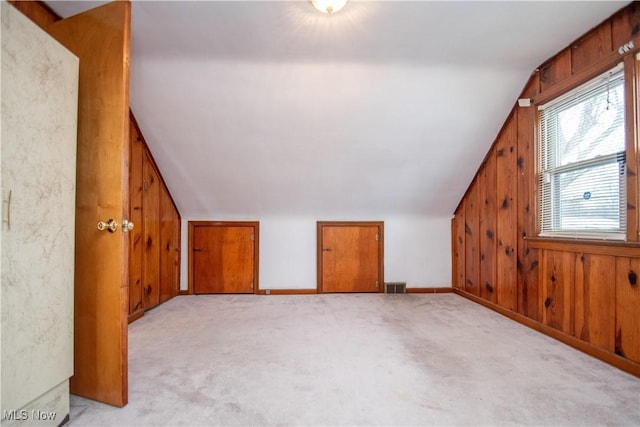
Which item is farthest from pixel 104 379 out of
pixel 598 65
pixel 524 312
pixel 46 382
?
pixel 598 65

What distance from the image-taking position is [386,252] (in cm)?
365

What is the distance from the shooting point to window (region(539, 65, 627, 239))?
5.85ft

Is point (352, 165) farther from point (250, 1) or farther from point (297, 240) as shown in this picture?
point (250, 1)

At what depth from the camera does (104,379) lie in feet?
4.35

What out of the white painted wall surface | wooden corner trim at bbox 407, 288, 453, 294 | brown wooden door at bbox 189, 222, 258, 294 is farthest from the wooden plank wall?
the white painted wall surface

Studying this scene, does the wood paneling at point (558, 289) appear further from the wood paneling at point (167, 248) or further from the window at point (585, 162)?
the wood paneling at point (167, 248)

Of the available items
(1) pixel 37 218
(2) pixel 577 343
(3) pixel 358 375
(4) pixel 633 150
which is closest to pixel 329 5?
(1) pixel 37 218

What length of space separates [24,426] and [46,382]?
0.15 m

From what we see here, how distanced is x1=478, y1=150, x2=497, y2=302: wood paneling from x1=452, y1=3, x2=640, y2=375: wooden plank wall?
0.4 inches

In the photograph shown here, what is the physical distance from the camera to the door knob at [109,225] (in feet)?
4.27

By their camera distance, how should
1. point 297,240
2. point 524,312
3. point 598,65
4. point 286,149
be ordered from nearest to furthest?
point 598,65 → point 524,312 → point 286,149 → point 297,240

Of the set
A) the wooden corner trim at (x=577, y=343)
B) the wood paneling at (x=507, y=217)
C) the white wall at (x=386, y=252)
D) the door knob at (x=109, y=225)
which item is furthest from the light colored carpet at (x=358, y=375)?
the white wall at (x=386, y=252)

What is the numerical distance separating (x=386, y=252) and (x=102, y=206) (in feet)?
10.0

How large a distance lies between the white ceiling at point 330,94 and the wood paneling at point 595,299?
1467 mm
